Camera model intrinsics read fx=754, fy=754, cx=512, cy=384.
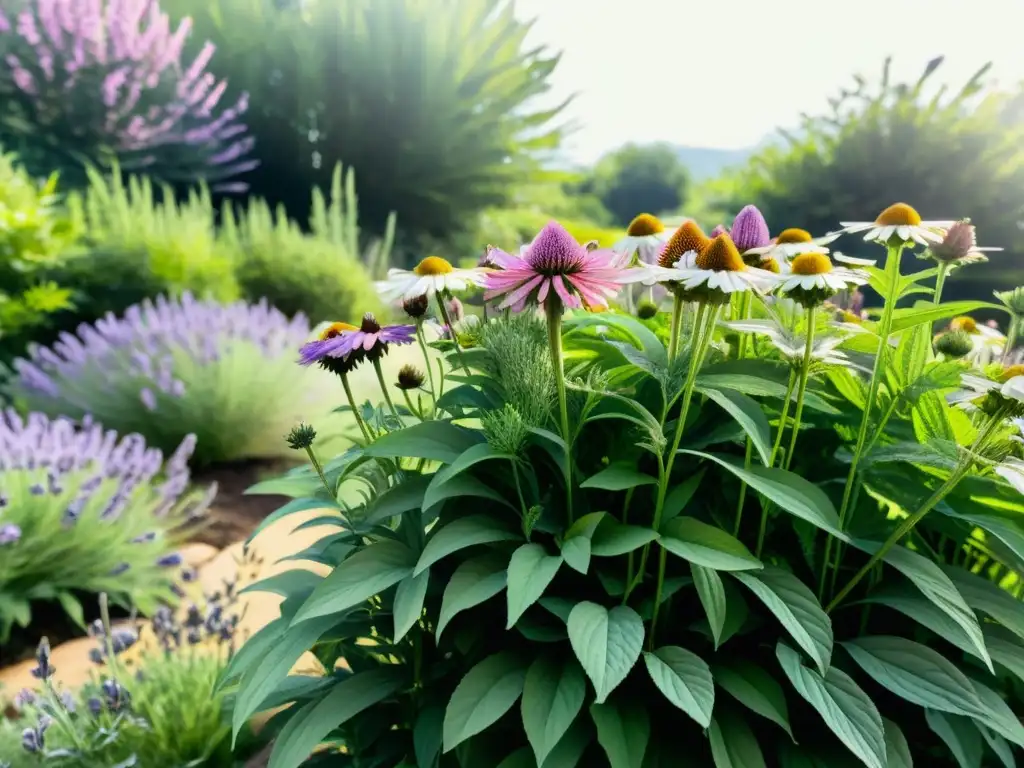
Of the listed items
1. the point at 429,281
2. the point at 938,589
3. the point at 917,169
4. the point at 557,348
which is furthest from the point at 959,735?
the point at 917,169

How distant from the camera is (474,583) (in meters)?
1.13

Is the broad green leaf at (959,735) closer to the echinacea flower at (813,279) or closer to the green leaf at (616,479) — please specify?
the green leaf at (616,479)

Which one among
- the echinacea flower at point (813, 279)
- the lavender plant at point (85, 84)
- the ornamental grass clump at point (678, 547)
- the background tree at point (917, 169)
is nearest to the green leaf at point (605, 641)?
the ornamental grass clump at point (678, 547)

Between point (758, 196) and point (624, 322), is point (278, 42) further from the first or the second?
point (624, 322)

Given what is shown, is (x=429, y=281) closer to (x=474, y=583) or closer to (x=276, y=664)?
(x=474, y=583)

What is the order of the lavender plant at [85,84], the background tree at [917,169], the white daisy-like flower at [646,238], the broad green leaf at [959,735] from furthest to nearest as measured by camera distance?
the background tree at [917,169] < the lavender plant at [85,84] < the white daisy-like flower at [646,238] < the broad green leaf at [959,735]

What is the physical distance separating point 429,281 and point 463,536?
15.7 inches

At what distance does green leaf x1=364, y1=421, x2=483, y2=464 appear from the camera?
1.21 metres

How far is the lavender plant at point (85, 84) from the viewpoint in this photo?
290 inches

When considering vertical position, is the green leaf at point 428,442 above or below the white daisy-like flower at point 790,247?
below

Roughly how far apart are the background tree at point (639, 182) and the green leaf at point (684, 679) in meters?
46.0

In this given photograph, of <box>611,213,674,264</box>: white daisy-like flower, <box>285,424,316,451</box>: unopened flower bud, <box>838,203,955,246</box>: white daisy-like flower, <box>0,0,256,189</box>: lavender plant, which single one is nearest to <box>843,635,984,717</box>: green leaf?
<box>838,203,955,246</box>: white daisy-like flower

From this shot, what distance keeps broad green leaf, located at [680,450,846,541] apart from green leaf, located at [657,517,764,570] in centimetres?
9

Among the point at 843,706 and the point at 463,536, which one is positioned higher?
the point at 463,536
